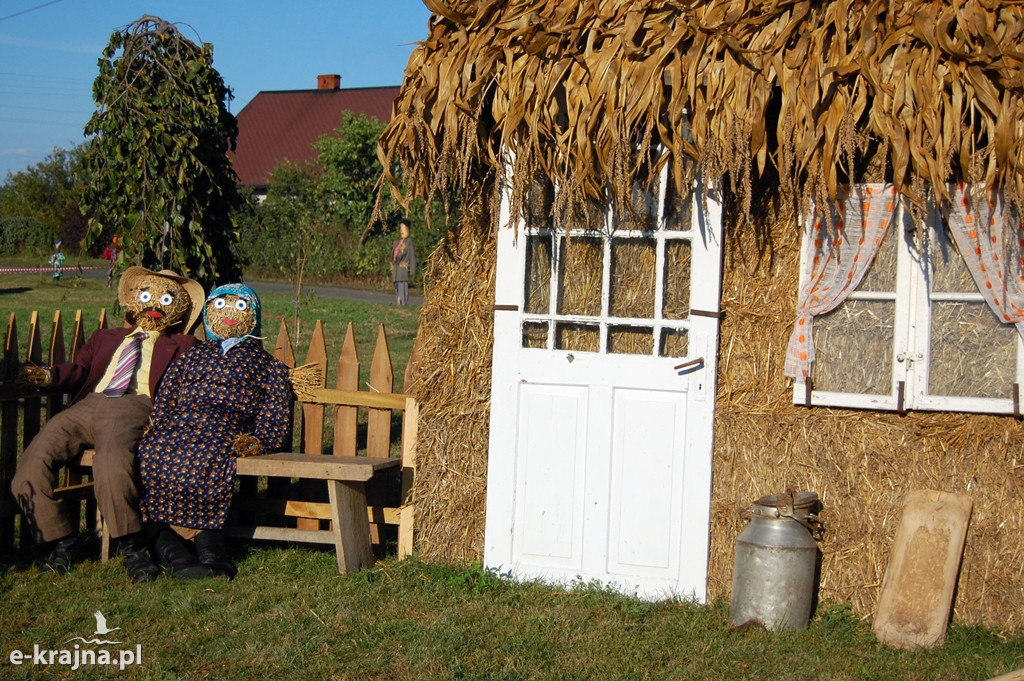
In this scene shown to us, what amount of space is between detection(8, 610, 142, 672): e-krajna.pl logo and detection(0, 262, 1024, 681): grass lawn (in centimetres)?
1

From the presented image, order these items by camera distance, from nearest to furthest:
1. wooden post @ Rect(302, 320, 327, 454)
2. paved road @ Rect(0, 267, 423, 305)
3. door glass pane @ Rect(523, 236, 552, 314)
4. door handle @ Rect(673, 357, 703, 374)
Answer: door handle @ Rect(673, 357, 703, 374) < door glass pane @ Rect(523, 236, 552, 314) < wooden post @ Rect(302, 320, 327, 454) < paved road @ Rect(0, 267, 423, 305)

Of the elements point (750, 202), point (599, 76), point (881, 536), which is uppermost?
point (599, 76)

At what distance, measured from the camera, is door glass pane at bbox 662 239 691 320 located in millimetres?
5359

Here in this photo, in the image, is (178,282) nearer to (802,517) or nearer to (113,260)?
(113,260)

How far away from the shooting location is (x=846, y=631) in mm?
5008

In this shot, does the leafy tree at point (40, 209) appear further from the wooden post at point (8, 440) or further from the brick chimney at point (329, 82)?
the wooden post at point (8, 440)

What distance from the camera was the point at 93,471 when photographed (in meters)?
5.51

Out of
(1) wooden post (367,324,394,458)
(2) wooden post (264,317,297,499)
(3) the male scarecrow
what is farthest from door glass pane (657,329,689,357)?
(3) the male scarecrow

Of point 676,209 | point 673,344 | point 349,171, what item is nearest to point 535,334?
point 673,344

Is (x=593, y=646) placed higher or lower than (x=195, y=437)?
lower

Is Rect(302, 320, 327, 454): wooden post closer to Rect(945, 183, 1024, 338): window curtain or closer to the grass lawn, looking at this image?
the grass lawn

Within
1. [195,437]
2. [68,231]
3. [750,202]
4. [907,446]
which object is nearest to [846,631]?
[907,446]

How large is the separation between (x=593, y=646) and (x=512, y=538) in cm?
100

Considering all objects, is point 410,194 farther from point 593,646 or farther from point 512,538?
point 593,646
